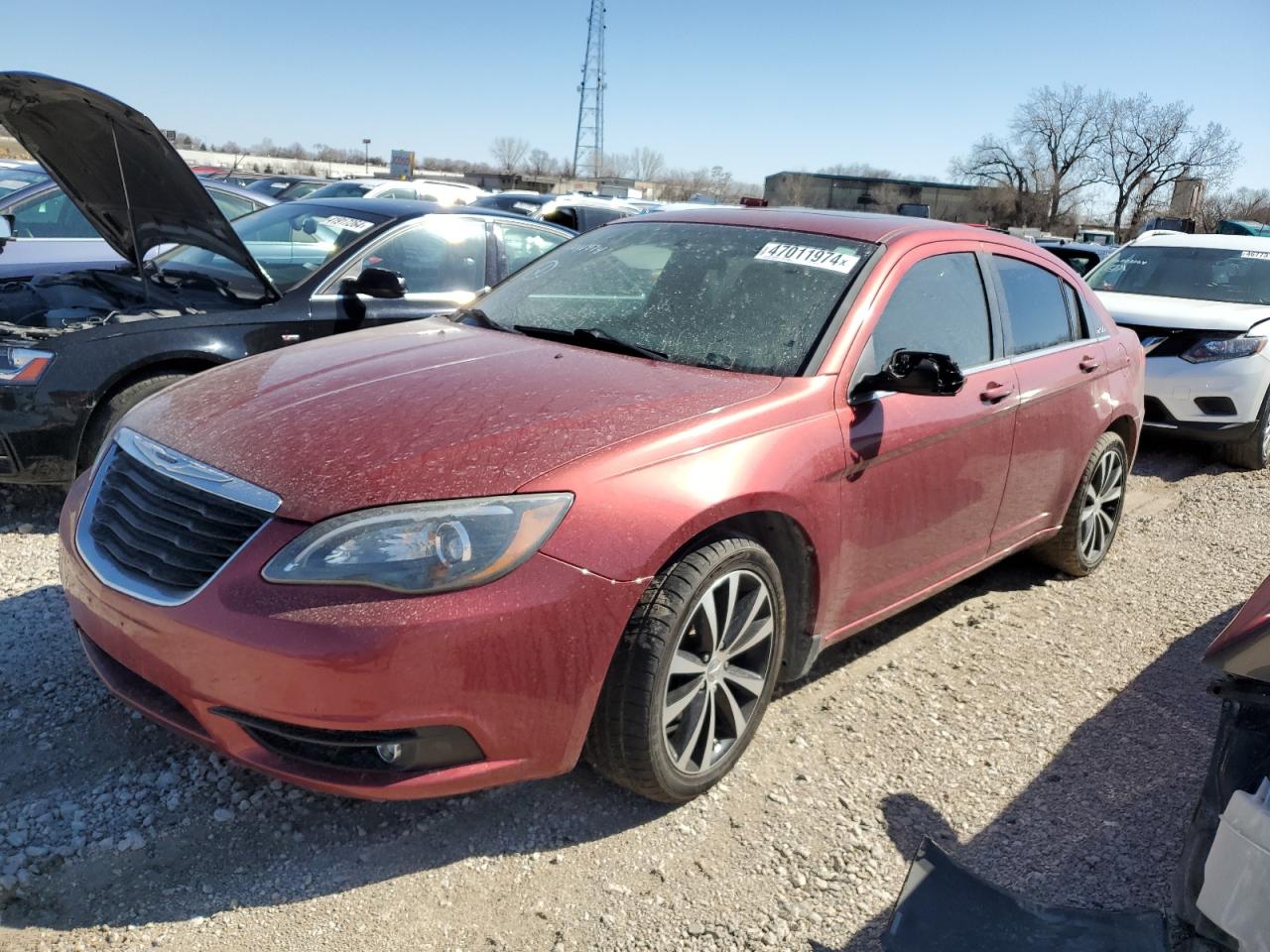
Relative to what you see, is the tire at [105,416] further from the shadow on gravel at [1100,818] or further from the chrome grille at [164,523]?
the shadow on gravel at [1100,818]

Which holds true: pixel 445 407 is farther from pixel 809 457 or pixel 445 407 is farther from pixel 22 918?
pixel 22 918

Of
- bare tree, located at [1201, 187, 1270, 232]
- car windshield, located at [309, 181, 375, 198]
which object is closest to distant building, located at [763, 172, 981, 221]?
bare tree, located at [1201, 187, 1270, 232]

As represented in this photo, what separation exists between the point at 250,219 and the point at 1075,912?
18.9 feet

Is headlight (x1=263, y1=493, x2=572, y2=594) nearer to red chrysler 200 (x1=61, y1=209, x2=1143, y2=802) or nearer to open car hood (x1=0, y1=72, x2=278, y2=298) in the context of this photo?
red chrysler 200 (x1=61, y1=209, x2=1143, y2=802)

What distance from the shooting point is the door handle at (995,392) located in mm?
3666

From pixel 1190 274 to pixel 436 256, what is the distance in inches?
248

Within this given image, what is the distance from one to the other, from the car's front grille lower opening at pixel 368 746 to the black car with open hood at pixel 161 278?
2.68 meters

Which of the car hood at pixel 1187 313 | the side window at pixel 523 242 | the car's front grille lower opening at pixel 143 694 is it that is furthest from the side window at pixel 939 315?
the car hood at pixel 1187 313

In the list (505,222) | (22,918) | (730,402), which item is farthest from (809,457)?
(505,222)

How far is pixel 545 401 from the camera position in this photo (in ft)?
9.09

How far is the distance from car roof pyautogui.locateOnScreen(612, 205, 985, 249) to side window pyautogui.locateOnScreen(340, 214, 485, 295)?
5.88 feet

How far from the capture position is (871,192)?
254ft

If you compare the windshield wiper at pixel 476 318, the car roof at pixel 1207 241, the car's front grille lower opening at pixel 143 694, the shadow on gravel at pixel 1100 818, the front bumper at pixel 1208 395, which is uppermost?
the car roof at pixel 1207 241

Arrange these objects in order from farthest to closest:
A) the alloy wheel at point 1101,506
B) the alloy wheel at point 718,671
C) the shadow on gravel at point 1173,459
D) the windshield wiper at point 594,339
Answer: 1. the shadow on gravel at point 1173,459
2. the alloy wheel at point 1101,506
3. the windshield wiper at point 594,339
4. the alloy wheel at point 718,671
